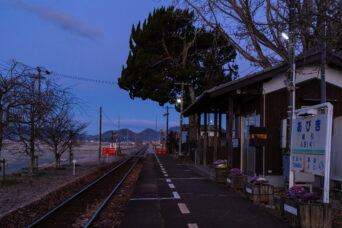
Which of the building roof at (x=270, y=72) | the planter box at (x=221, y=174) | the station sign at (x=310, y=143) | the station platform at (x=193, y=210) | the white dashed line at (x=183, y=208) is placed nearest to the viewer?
the station sign at (x=310, y=143)

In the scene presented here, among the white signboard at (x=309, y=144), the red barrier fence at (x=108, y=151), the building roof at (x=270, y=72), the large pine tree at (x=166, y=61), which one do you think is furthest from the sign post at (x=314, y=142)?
the red barrier fence at (x=108, y=151)

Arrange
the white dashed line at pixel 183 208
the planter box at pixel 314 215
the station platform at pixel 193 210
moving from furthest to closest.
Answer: the white dashed line at pixel 183 208 < the station platform at pixel 193 210 < the planter box at pixel 314 215

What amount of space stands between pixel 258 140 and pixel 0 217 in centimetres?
712

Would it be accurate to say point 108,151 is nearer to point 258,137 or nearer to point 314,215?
point 258,137

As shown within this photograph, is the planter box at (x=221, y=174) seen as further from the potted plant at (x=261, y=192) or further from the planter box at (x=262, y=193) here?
the planter box at (x=262, y=193)

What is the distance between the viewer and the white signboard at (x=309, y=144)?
644 centimetres

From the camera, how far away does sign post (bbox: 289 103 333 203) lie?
6.30 metres

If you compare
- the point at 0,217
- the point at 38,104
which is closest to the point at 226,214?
the point at 0,217

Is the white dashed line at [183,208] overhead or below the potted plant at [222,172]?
below

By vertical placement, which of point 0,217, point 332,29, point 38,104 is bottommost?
point 0,217

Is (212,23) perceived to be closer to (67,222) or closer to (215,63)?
(67,222)

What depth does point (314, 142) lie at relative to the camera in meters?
6.76

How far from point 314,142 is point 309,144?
22 centimetres

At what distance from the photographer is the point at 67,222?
7766 mm
